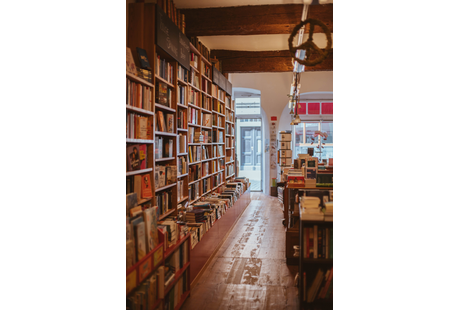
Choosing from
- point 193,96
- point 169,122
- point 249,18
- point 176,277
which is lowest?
point 176,277

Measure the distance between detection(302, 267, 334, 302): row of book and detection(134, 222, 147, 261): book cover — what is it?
4.12 ft

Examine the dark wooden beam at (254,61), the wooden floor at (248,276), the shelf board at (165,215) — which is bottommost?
the wooden floor at (248,276)

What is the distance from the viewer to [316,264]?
2305mm

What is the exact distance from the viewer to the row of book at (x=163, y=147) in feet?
11.8

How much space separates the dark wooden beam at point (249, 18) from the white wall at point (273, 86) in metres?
5.64

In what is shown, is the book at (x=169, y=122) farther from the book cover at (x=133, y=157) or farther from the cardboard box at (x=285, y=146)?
the cardboard box at (x=285, y=146)

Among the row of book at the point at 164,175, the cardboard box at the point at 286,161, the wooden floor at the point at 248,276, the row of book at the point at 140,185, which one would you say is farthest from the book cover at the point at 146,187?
the cardboard box at the point at 286,161

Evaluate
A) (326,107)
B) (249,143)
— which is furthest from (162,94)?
(326,107)

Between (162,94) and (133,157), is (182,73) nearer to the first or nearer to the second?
(162,94)

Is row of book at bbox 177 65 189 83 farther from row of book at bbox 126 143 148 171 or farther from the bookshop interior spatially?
row of book at bbox 126 143 148 171

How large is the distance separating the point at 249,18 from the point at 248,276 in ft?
11.7
